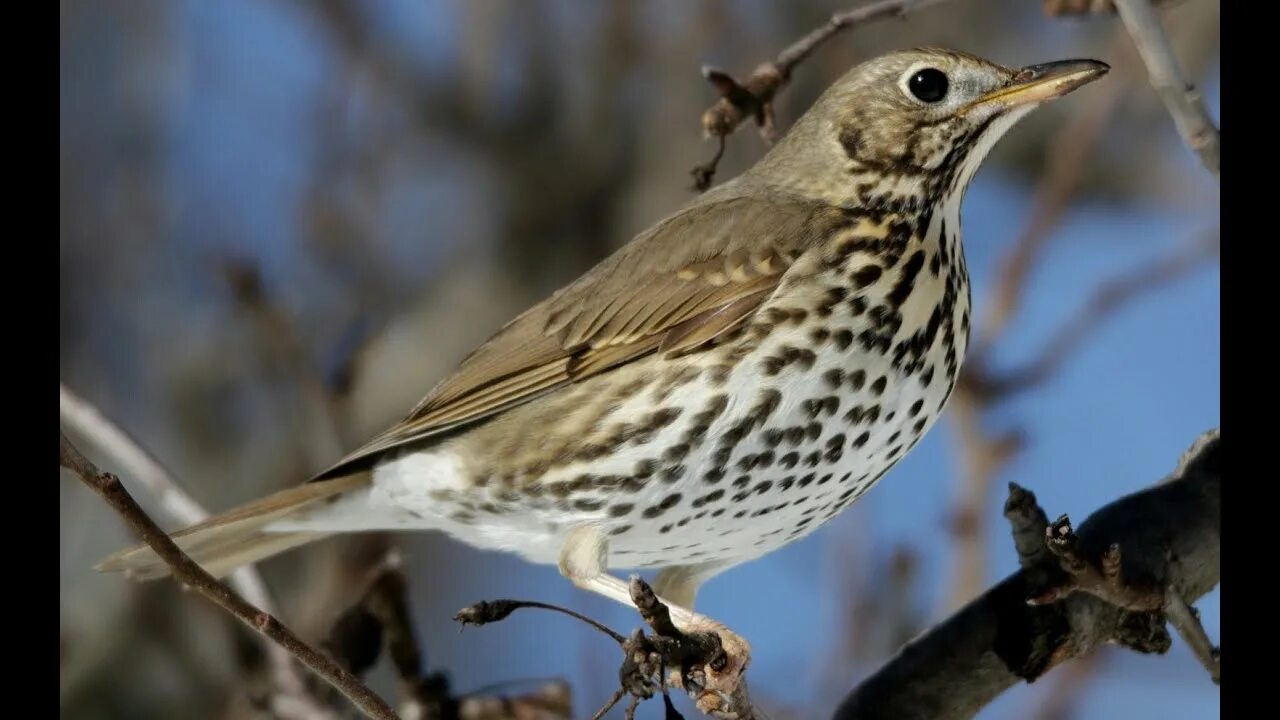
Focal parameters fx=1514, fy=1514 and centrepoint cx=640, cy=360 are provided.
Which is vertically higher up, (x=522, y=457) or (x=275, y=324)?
(x=275, y=324)

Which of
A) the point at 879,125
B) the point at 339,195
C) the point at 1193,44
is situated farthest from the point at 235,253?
the point at 1193,44

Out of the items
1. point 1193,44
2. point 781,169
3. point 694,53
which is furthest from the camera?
point 694,53

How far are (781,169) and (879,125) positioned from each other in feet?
0.97

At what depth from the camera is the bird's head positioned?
3.34 metres

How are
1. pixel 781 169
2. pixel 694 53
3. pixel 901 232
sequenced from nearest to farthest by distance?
1. pixel 901 232
2. pixel 781 169
3. pixel 694 53

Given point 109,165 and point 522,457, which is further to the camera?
point 109,165

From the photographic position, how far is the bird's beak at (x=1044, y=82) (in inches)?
118

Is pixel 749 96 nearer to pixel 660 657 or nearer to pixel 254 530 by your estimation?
pixel 660 657

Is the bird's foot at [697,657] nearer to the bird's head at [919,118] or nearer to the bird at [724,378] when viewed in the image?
the bird at [724,378]

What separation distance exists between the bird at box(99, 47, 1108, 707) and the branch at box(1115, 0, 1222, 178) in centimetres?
83

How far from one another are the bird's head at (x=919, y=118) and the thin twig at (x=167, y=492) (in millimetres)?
1613

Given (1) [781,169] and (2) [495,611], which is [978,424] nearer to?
(1) [781,169]

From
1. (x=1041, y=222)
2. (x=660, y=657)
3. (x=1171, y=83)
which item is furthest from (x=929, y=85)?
(x=660, y=657)

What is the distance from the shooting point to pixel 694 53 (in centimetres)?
569
